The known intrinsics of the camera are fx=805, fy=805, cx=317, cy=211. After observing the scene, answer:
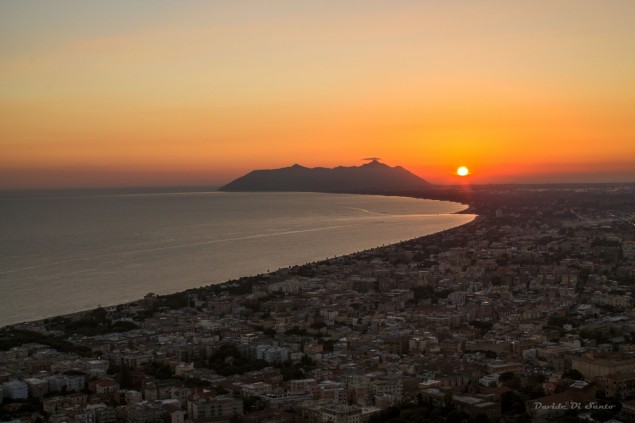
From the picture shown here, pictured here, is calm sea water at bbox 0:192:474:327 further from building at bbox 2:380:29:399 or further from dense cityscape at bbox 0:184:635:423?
building at bbox 2:380:29:399

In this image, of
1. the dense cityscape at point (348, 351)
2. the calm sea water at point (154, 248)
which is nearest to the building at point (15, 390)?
the dense cityscape at point (348, 351)

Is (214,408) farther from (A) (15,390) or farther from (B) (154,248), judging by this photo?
(B) (154,248)

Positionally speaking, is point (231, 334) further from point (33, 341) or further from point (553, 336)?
point (553, 336)

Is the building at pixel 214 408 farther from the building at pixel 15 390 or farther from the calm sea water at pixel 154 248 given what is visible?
the calm sea water at pixel 154 248

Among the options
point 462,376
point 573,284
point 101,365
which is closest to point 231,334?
point 101,365

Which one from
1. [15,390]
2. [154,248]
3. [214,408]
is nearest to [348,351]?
[214,408]

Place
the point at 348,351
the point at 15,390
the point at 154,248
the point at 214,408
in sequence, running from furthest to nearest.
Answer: the point at 154,248 < the point at 348,351 < the point at 15,390 < the point at 214,408
